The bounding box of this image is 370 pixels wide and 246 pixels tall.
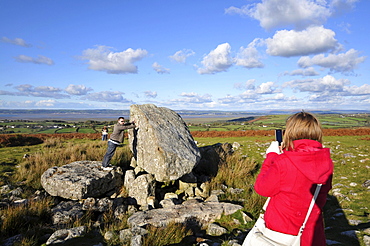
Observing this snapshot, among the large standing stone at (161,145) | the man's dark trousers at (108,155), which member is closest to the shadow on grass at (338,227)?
the large standing stone at (161,145)

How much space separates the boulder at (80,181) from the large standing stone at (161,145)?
1.51m

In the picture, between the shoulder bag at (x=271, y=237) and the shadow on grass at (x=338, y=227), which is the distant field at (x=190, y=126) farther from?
the shoulder bag at (x=271, y=237)

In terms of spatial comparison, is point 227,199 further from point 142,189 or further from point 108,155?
point 108,155

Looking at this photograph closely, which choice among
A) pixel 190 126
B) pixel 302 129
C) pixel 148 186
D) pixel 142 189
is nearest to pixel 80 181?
pixel 142 189

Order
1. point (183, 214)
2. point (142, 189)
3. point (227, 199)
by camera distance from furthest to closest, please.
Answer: point (142, 189), point (227, 199), point (183, 214)

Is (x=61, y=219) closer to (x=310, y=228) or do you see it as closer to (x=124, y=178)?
(x=124, y=178)

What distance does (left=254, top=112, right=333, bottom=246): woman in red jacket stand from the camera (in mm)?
2680

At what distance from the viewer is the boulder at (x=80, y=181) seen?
29.0 feet

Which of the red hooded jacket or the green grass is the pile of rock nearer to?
the green grass

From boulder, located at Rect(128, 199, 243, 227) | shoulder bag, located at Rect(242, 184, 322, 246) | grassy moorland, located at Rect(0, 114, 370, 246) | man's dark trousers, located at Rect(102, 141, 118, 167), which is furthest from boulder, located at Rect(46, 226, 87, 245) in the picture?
shoulder bag, located at Rect(242, 184, 322, 246)

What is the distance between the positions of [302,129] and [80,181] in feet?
28.6

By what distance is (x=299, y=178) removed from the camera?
2750mm

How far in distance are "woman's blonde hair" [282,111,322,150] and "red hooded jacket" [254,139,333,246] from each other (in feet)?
0.30

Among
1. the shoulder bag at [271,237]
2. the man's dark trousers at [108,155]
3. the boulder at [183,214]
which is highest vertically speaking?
the shoulder bag at [271,237]
